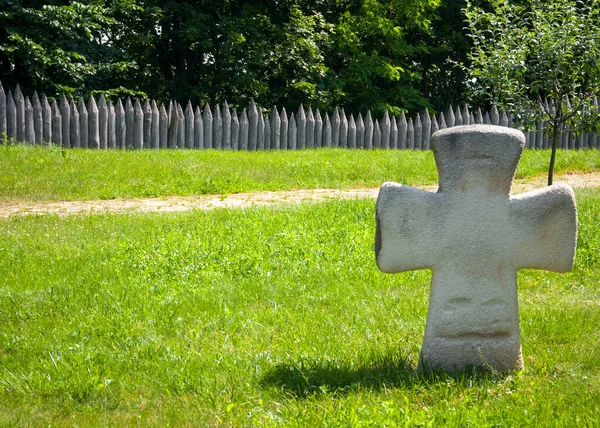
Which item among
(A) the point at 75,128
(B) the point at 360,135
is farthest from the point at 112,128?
(B) the point at 360,135

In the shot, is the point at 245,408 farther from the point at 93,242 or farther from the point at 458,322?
the point at 93,242

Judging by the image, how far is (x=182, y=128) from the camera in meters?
17.8

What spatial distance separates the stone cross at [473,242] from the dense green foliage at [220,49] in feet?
59.5

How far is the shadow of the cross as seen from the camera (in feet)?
14.4

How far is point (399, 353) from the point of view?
4980mm

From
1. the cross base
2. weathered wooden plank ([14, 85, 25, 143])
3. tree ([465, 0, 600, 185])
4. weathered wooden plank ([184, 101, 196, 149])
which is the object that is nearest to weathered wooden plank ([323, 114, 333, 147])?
weathered wooden plank ([184, 101, 196, 149])

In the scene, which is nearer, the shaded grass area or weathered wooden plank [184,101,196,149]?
the shaded grass area

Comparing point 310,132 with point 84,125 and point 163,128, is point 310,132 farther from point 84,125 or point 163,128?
point 84,125

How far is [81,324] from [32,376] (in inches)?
39.8

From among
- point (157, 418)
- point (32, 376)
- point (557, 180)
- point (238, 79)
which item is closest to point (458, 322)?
point (157, 418)

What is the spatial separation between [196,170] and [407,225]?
10.3 meters

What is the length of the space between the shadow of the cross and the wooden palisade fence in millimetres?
11025

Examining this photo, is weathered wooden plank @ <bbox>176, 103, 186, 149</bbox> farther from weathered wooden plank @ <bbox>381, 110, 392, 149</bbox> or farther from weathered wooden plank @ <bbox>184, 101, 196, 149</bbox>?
weathered wooden plank @ <bbox>381, 110, 392, 149</bbox>

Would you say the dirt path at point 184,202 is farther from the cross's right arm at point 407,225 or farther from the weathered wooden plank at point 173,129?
Result: the cross's right arm at point 407,225
